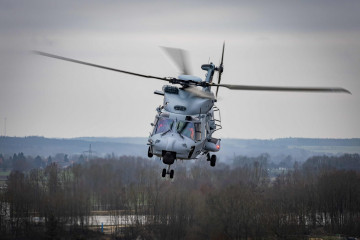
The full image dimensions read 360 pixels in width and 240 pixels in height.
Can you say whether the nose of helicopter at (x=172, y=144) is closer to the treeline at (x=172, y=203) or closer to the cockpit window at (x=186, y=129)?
the cockpit window at (x=186, y=129)

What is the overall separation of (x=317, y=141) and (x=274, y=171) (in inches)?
1895

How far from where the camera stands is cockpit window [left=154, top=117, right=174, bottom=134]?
1502 inches

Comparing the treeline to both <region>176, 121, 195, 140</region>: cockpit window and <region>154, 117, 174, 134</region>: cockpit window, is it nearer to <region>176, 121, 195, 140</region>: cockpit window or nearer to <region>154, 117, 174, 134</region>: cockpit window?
<region>154, 117, 174, 134</region>: cockpit window

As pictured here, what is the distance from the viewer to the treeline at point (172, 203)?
7488 centimetres

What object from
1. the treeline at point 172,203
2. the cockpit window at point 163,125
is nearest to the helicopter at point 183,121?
the cockpit window at point 163,125

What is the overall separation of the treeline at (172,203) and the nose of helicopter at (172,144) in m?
36.2

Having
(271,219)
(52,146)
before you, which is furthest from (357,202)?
(52,146)

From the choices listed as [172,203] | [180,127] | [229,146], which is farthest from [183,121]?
[229,146]

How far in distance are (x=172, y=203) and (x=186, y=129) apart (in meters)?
45.2

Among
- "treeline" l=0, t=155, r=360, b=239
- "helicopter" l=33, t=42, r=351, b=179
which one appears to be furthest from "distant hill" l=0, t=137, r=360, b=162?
"helicopter" l=33, t=42, r=351, b=179

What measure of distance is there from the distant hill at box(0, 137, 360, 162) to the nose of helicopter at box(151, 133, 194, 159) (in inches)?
3035

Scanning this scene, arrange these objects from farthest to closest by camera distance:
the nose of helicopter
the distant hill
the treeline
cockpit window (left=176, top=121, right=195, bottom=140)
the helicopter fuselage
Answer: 1. the distant hill
2. the treeline
3. cockpit window (left=176, top=121, right=195, bottom=140)
4. the helicopter fuselage
5. the nose of helicopter

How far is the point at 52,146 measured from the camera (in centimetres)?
13612

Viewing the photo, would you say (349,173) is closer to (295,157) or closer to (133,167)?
(133,167)
